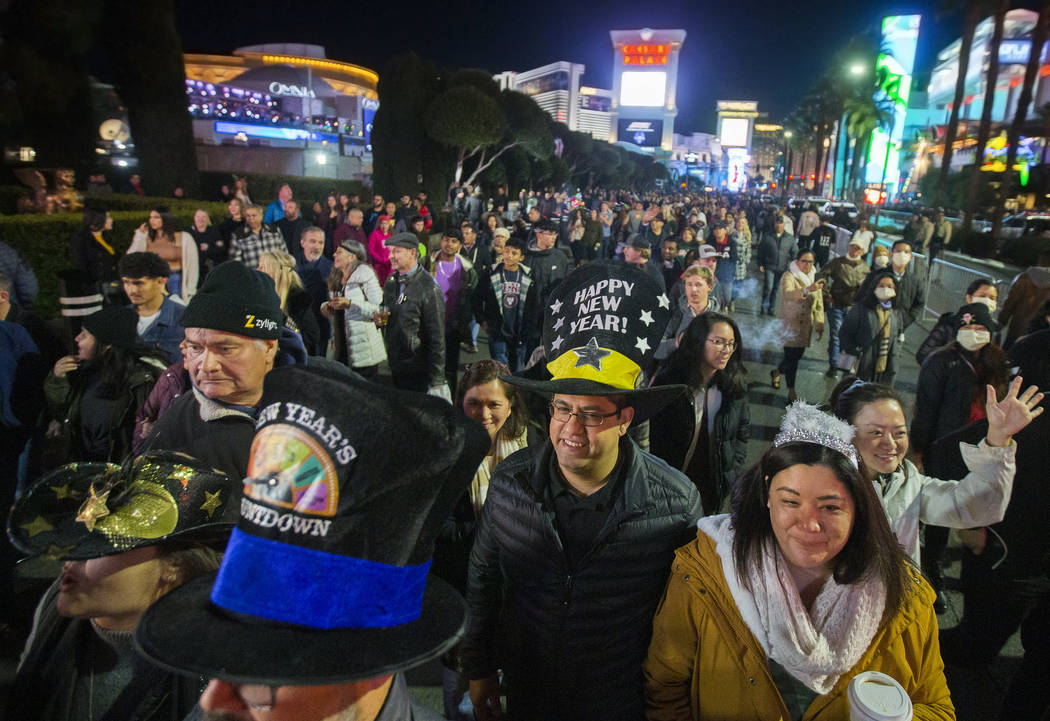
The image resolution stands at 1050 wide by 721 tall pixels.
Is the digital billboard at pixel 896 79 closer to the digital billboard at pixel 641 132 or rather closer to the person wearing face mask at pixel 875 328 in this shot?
the digital billboard at pixel 641 132

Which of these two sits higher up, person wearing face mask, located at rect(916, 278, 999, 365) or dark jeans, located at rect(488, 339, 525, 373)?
person wearing face mask, located at rect(916, 278, 999, 365)

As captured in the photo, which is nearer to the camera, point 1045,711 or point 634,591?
point 634,591

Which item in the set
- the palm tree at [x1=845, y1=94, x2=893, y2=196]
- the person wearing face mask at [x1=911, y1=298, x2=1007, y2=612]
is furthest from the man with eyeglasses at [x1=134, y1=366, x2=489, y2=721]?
the palm tree at [x1=845, y1=94, x2=893, y2=196]

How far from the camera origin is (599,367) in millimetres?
2234

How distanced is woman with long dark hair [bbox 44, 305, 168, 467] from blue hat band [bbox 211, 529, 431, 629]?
2792 millimetres

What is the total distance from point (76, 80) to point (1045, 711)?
2805 cm

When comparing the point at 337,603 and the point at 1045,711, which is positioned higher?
the point at 337,603

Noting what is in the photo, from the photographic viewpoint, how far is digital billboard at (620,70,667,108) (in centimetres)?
14750

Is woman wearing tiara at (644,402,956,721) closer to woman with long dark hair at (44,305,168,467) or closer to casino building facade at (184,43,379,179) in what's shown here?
woman with long dark hair at (44,305,168,467)

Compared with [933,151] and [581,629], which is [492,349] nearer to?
[581,629]

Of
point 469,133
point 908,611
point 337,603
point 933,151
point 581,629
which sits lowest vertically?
point 581,629

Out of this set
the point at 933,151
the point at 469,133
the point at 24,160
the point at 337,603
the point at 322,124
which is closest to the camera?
the point at 337,603

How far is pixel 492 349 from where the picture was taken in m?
7.26

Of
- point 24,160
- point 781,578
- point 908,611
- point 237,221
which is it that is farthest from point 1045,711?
point 24,160
